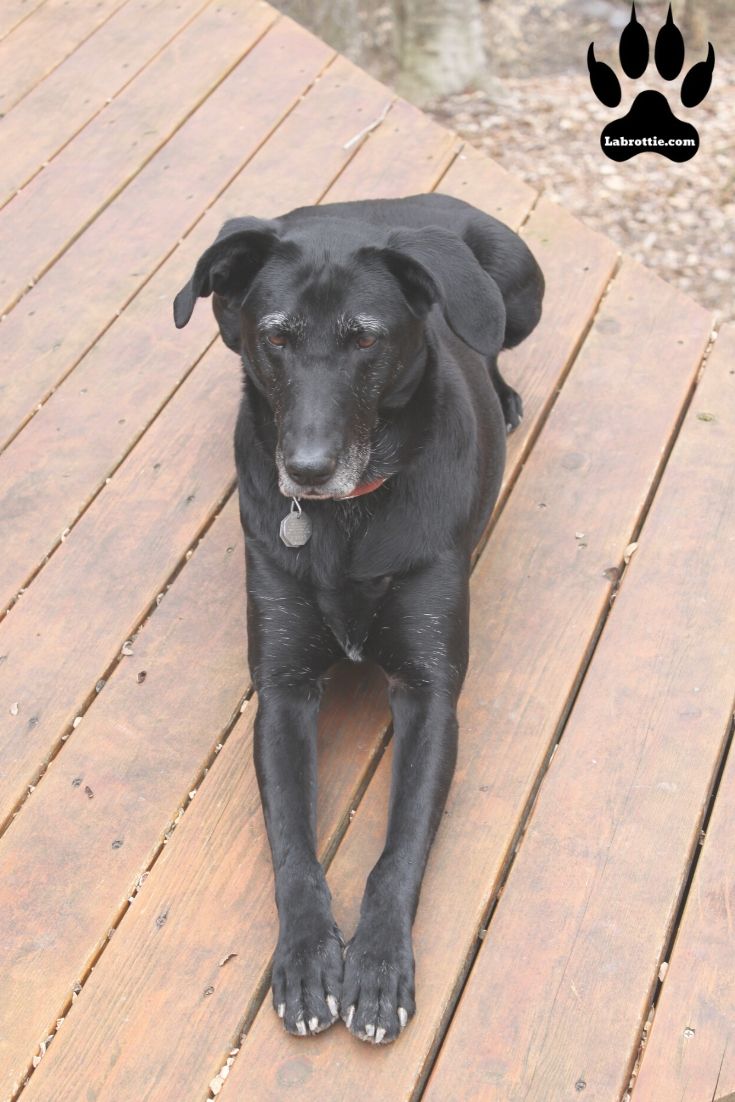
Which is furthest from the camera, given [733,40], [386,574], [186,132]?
[733,40]

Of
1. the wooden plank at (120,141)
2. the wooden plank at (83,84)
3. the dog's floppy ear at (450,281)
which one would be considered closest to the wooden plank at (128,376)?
the wooden plank at (120,141)

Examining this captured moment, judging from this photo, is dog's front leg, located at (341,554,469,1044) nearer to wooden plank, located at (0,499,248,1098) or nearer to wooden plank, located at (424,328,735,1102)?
wooden plank, located at (424,328,735,1102)

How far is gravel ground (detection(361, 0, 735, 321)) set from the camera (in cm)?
500

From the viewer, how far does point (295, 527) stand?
245cm

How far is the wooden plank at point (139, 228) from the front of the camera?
3.35 metres

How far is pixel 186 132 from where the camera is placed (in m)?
A: 4.02

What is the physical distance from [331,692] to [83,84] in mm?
2710

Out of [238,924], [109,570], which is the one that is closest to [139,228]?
[109,570]

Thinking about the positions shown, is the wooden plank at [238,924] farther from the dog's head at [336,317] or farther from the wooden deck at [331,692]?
the dog's head at [336,317]

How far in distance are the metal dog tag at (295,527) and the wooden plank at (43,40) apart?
8.08ft

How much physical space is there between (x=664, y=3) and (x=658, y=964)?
5.75m

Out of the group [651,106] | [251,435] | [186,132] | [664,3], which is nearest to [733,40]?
[664,3]

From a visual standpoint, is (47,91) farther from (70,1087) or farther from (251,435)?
(70,1087)

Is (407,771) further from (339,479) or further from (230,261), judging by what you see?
(230,261)
